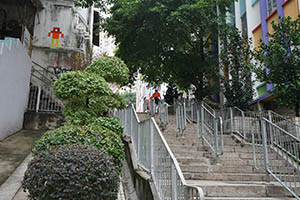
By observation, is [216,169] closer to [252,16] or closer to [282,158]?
[282,158]

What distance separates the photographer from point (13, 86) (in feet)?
30.3

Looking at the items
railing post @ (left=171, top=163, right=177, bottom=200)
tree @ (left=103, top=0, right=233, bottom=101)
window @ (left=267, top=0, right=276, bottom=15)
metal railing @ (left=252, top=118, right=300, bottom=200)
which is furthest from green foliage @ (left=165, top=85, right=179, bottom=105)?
railing post @ (left=171, top=163, right=177, bottom=200)

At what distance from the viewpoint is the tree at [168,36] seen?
12.1 m

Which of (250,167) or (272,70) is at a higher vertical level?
(272,70)

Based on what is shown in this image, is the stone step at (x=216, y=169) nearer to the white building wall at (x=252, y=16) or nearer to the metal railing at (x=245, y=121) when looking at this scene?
the metal railing at (x=245, y=121)

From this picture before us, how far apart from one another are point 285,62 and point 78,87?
5986 millimetres

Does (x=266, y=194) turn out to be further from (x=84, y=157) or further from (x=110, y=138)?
(x=84, y=157)

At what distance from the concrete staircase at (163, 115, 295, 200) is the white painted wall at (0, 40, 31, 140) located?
17.0 ft

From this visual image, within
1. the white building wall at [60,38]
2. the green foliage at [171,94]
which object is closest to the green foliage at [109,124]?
the white building wall at [60,38]

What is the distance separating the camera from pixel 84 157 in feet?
11.9

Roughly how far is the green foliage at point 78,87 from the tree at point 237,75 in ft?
22.4

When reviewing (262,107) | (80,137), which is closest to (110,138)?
(80,137)

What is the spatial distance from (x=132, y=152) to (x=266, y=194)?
3.14 metres

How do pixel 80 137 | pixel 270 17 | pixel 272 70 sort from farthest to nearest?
pixel 270 17 < pixel 272 70 < pixel 80 137
